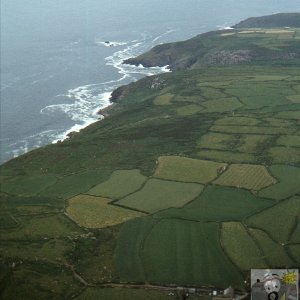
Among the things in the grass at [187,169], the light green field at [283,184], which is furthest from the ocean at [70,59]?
the light green field at [283,184]

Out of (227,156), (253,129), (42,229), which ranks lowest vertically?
(42,229)

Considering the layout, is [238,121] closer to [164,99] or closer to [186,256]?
[164,99]

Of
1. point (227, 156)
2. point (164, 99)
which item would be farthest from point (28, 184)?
point (164, 99)

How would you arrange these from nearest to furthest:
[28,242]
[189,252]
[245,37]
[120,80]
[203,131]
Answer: [189,252] < [28,242] < [203,131] < [120,80] < [245,37]

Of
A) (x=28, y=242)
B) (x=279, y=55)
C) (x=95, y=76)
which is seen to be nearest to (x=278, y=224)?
(x=28, y=242)

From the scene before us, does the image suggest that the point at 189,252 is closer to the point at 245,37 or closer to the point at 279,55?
the point at 279,55

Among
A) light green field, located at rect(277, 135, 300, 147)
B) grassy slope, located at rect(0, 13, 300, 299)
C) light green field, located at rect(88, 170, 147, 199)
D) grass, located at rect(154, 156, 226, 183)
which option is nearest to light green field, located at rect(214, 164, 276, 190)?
grass, located at rect(154, 156, 226, 183)
